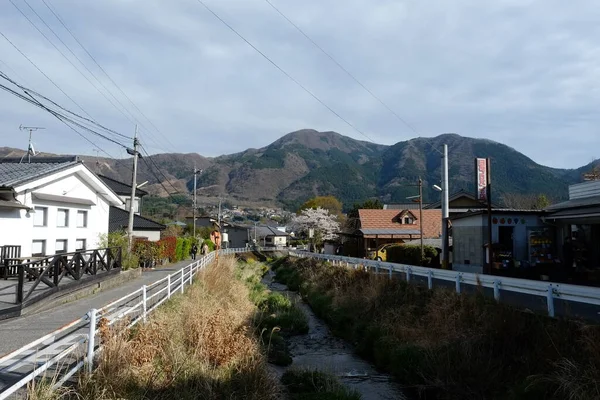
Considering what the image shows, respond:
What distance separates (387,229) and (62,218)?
28.0 m

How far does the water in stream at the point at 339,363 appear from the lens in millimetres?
9367

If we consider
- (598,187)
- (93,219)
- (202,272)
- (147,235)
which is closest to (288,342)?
(202,272)

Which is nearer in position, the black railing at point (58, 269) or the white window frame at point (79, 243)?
the black railing at point (58, 269)

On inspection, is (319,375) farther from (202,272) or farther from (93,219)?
(93,219)

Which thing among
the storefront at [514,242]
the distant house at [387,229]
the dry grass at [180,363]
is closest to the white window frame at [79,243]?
the dry grass at [180,363]

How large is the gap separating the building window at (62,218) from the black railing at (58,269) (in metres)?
1.99

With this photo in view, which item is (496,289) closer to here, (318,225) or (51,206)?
(51,206)

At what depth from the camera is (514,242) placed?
65.4ft

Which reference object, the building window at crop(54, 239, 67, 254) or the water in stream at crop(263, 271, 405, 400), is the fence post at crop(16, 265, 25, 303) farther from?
the building window at crop(54, 239, 67, 254)

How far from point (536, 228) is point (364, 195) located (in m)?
152

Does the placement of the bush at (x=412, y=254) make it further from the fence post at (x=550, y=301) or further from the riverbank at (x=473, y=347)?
the fence post at (x=550, y=301)

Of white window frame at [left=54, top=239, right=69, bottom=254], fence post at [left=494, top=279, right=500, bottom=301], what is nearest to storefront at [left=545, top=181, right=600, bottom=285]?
fence post at [left=494, top=279, right=500, bottom=301]

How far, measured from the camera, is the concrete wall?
15828 millimetres

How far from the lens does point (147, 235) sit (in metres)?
40.3
